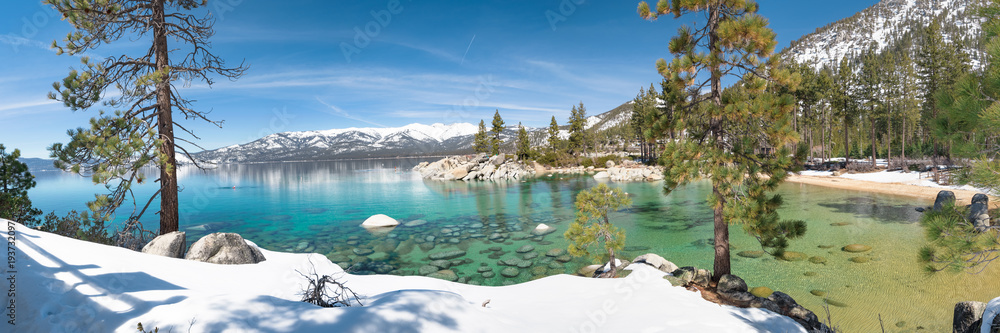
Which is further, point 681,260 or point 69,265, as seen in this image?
point 681,260

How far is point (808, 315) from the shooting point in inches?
301

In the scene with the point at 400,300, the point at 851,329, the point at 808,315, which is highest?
the point at 400,300

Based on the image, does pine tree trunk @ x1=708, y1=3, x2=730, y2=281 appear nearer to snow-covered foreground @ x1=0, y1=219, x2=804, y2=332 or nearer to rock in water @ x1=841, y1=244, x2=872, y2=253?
snow-covered foreground @ x1=0, y1=219, x2=804, y2=332

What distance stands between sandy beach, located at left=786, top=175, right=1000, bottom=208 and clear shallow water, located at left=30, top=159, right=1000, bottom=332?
1.84m

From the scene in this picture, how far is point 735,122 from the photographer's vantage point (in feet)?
30.0

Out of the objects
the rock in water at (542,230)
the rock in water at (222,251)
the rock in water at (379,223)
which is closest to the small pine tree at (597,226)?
the rock in water at (222,251)

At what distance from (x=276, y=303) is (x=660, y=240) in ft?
53.2

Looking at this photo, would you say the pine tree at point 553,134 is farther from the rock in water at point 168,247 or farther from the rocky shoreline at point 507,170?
the rock in water at point 168,247

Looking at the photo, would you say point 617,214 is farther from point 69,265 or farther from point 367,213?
point 69,265

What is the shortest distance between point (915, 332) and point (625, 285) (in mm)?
6137

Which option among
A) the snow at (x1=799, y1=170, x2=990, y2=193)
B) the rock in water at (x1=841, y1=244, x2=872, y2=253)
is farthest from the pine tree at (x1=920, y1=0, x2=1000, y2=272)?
the snow at (x1=799, y1=170, x2=990, y2=193)

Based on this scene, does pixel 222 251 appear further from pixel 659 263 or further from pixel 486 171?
pixel 486 171

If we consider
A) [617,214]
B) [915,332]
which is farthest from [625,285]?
[617,214]

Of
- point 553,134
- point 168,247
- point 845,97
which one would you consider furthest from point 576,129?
point 168,247
